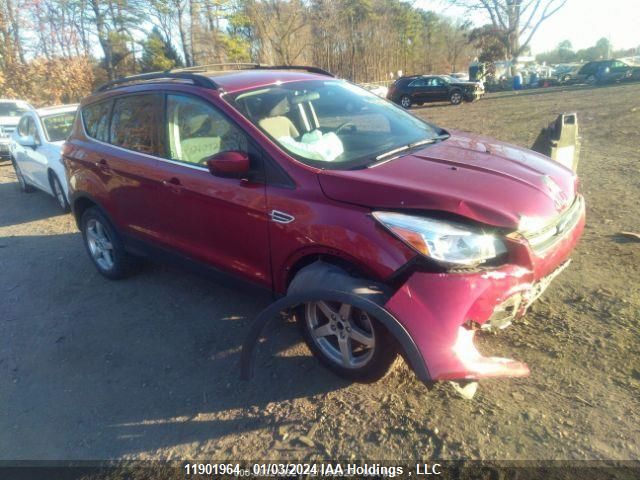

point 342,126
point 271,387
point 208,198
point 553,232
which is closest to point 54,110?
point 208,198

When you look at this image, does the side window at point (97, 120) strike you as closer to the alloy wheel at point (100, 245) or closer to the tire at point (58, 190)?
the alloy wheel at point (100, 245)

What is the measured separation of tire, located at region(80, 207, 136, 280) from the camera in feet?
15.3

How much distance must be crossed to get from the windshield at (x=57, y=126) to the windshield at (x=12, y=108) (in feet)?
25.3

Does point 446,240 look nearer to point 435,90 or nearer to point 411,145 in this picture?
point 411,145

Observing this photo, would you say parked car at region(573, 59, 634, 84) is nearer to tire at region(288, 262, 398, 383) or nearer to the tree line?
the tree line

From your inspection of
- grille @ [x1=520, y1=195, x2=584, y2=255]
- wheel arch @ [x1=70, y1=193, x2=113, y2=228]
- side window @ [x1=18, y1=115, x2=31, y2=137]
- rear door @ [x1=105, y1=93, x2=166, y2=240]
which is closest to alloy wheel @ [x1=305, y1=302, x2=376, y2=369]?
grille @ [x1=520, y1=195, x2=584, y2=255]

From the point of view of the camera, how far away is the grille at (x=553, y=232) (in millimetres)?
2598

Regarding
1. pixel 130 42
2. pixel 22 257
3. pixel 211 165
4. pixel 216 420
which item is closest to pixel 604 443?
pixel 216 420

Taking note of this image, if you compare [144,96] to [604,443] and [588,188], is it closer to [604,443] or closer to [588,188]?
[604,443]

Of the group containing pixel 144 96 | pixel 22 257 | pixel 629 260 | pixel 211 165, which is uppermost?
pixel 144 96

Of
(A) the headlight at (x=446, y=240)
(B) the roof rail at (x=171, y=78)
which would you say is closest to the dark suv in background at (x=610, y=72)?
(B) the roof rail at (x=171, y=78)

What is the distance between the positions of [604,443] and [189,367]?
250 centimetres

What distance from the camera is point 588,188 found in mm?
6523

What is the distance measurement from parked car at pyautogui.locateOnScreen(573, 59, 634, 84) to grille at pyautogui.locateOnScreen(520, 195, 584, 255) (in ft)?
112
